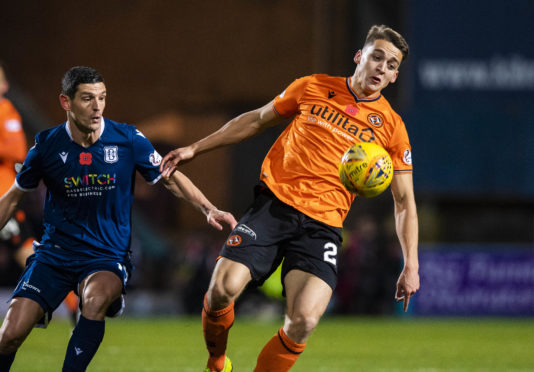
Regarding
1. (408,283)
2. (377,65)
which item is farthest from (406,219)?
(377,65)

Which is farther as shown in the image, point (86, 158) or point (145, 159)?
point (145, 159)

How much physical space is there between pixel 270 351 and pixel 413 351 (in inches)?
211

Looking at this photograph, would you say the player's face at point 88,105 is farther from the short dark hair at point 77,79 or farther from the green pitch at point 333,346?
the green pitch at point 333,346

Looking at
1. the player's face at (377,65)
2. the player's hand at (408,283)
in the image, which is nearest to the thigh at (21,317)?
the player's hand at (408,283)

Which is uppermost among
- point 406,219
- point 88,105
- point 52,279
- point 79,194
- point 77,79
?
point 77,79

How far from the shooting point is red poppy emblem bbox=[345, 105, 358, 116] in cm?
599

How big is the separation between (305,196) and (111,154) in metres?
1.29

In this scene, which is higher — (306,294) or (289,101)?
(289,101)

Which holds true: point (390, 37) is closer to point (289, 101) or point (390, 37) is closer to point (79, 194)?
point (289, 101)

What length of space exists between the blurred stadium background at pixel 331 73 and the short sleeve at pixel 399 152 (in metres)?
8.80

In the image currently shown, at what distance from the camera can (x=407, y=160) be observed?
5.98 meters

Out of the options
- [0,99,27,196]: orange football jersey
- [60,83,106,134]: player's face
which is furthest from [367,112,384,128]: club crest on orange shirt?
[0,99,27,196]: orange football jersey

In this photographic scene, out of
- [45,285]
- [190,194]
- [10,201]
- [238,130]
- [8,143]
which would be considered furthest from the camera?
[8,143]

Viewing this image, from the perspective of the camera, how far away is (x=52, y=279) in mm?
5508
